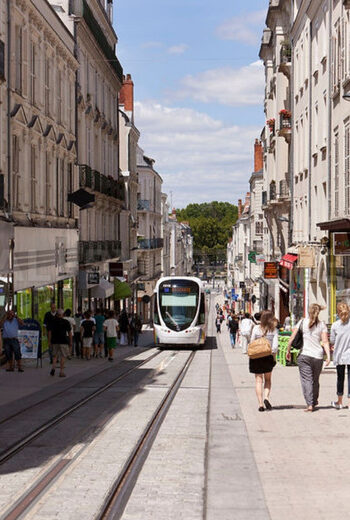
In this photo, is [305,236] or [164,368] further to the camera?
[305,236]

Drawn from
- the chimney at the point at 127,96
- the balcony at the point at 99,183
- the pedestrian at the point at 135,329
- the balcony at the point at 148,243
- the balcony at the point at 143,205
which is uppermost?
the chimney at the point at 127,96

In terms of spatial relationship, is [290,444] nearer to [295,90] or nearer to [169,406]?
→ [169,406]

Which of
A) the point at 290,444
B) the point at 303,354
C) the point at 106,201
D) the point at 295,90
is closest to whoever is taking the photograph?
the point at 290,444

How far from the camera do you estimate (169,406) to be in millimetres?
14234

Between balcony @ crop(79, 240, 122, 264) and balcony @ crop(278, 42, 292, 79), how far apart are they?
11.9 m

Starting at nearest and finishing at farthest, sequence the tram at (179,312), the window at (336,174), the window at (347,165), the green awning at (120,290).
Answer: the window at (347,165) → the window at (336,174) → the tram at (179,312) → the green awning at (120,290)

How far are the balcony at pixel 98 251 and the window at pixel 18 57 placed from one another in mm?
12447

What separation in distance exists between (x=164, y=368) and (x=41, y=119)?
1006cm

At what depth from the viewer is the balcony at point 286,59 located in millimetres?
39428

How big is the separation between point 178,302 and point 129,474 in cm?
2501

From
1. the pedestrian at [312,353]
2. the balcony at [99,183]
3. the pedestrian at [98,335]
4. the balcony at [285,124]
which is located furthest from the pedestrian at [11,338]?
the balcony at [285,124]

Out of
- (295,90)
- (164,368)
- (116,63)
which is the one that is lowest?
(164,368)

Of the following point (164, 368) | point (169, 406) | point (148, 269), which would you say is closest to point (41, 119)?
point (164, 368)

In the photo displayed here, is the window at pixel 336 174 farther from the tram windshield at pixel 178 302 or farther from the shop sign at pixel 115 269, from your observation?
the shop sign at pixel 115 269
